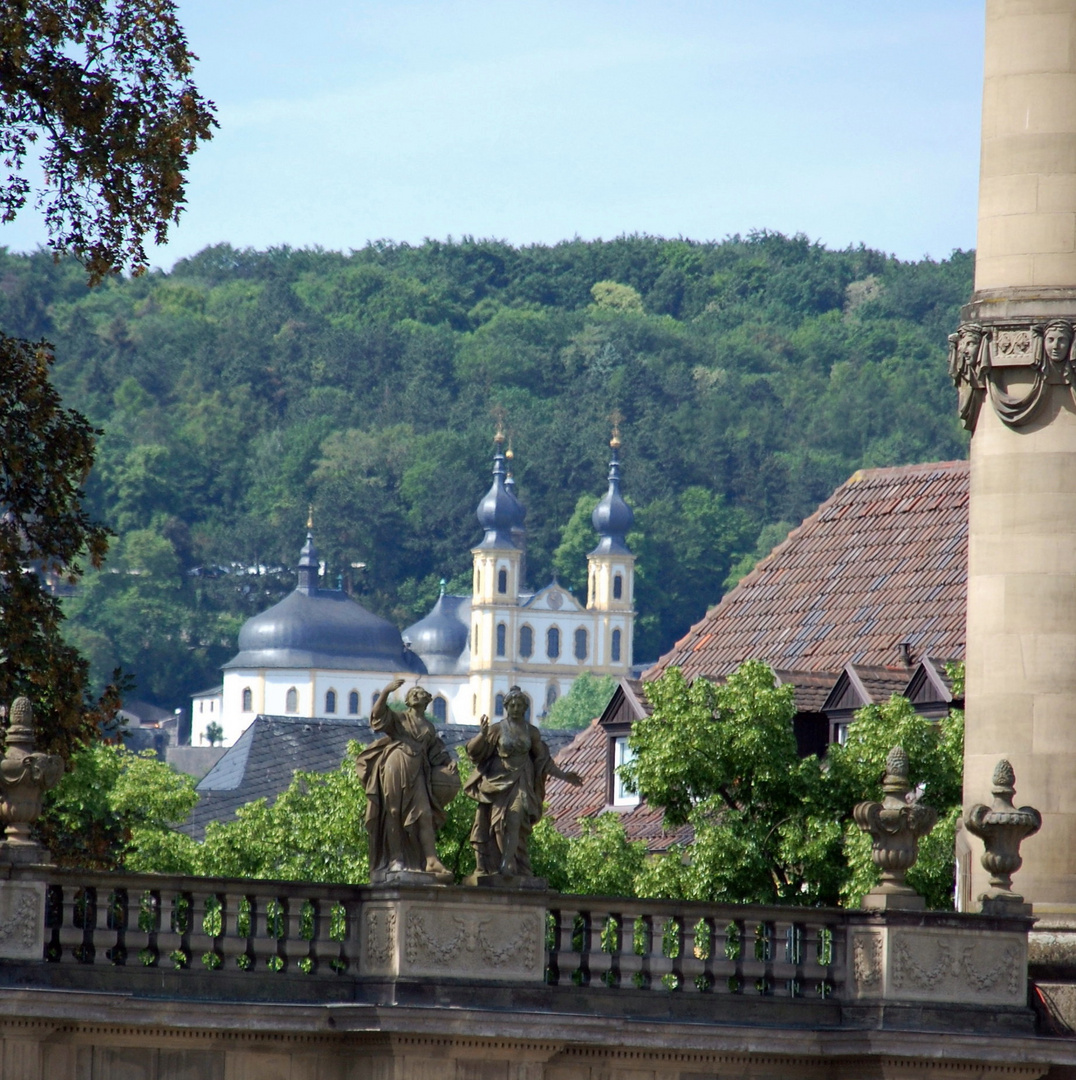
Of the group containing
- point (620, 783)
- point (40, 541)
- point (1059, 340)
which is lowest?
point (620, 783)

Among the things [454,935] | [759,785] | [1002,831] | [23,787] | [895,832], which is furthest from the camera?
[759,785]

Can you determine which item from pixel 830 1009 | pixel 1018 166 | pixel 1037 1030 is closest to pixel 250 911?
pixel 830 1009

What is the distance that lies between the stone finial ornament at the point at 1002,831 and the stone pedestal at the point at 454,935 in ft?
10.8

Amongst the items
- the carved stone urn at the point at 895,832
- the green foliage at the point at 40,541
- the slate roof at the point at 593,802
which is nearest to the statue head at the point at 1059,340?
the carved stone urn at the point at 895,832

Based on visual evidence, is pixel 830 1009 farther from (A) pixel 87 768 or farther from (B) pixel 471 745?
(A) pixel 87 768

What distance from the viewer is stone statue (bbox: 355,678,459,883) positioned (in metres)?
19.5

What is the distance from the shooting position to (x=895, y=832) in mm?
20828

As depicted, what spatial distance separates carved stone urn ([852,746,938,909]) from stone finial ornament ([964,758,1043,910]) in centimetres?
45

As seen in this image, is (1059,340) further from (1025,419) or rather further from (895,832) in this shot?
(895,832)

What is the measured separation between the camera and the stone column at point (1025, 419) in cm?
2233

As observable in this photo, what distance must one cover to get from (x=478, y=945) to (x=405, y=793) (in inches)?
41.0

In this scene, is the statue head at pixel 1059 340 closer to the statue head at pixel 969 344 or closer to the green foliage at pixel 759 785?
the statue head at pixel 969 344

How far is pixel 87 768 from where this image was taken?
39656 millimetres

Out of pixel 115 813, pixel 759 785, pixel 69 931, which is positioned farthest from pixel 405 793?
pixel 115 813
